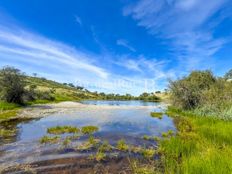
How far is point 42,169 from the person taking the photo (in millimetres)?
9188

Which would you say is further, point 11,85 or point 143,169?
point 11,85

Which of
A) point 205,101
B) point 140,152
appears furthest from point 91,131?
point 205,101

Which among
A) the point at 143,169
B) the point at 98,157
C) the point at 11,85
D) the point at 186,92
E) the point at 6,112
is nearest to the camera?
the point at 143,169

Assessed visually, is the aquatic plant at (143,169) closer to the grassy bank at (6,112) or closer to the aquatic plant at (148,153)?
the aquatic plant at (148,153)

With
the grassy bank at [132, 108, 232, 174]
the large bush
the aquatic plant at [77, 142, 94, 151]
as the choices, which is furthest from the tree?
the grassy bank at [132, 108, 232, 174]

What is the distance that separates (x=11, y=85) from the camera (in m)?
47.5

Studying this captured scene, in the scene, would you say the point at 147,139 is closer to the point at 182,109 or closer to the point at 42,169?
the point at 42,169

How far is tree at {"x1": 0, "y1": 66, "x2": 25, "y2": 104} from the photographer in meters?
46.4

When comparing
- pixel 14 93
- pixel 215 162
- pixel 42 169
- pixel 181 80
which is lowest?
pixel 42 169

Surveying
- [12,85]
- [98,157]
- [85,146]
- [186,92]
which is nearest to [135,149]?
[98,157]

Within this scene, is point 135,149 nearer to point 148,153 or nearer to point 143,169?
point 148,153

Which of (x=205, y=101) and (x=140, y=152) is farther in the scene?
(x=205, y=101)

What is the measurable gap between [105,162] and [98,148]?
2.43 m

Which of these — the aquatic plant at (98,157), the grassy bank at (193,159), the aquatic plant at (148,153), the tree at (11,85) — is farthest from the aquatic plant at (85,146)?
the tree at (11,85)
